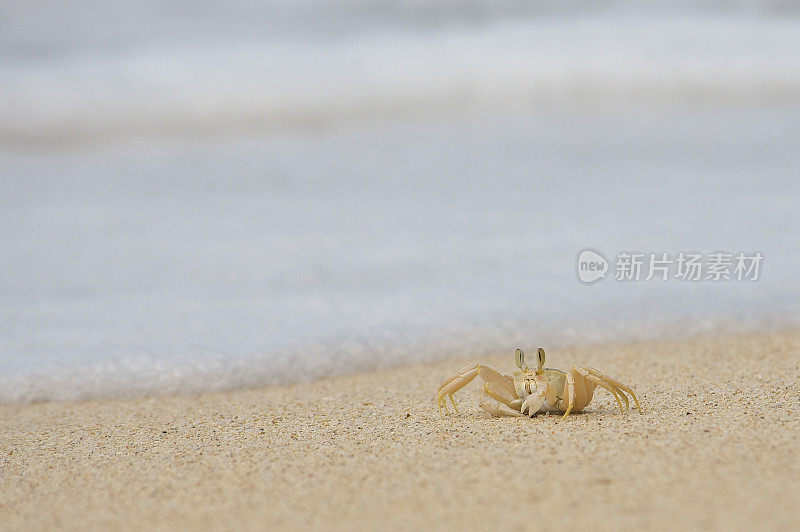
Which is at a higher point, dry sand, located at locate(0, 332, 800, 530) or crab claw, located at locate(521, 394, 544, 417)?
crab claw, located at locate(521, 394, 544, 417)

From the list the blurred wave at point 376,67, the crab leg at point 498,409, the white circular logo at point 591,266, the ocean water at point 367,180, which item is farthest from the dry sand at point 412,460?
the blurred wave at point 376,67

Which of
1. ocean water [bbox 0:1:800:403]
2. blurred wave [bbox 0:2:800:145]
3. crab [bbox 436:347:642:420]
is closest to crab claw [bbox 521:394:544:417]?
crab [bbox 436:347:642:420]

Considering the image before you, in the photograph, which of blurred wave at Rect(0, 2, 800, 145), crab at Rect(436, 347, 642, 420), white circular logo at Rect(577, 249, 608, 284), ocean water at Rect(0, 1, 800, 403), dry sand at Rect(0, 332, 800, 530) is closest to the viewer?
dry sand at Rect(0, 332, 800, 530)

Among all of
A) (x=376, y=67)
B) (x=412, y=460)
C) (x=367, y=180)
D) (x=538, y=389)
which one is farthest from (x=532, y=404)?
(x=376, y=67)

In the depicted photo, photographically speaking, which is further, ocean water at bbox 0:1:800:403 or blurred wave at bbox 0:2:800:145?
blurred wave at bbox 0:2:800:145

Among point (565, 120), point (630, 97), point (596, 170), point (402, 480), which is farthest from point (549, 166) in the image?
point (402, 480)

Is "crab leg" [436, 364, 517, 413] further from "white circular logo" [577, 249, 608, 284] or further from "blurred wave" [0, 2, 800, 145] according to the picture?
"blurred wave" [0, 2, 800, 145]
